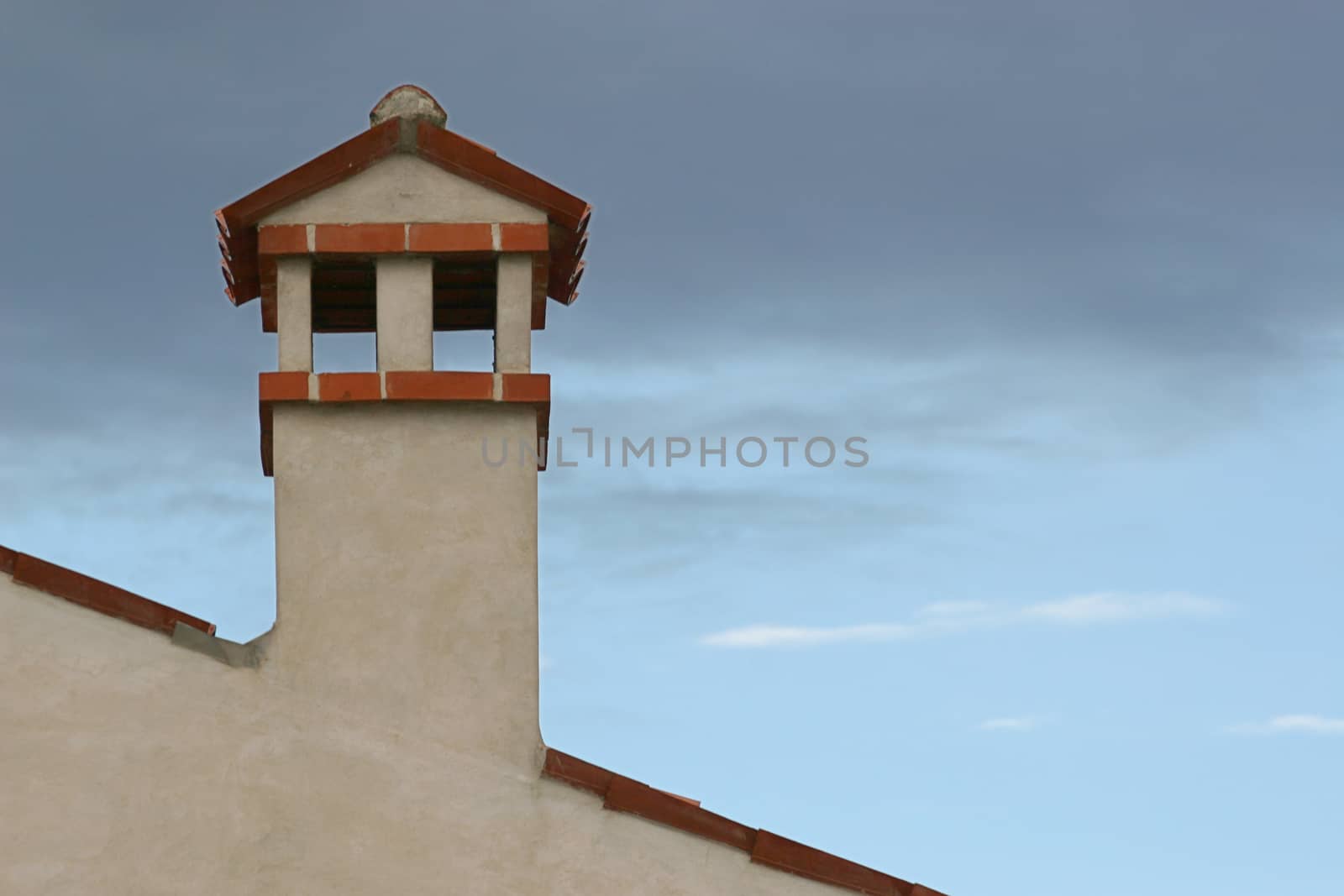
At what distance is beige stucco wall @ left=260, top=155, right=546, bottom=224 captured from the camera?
9.66 m

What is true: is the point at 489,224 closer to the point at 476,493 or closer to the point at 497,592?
the point at 476,493

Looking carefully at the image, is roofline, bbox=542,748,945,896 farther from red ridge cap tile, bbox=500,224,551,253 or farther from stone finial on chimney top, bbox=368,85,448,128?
stone finial on chimney top, bbox=368,85,448,128

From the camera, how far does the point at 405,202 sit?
970 cm

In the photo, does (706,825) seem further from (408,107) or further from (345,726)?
(408,107)

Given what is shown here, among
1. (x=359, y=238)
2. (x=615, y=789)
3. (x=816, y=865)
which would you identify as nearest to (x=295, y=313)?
(x=359, y=238)

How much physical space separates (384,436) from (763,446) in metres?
3.20

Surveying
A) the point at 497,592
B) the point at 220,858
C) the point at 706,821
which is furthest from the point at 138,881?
the point at 706,821

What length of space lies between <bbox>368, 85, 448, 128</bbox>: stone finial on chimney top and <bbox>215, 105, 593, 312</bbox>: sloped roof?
0.07 meters

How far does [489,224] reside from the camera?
9641mm

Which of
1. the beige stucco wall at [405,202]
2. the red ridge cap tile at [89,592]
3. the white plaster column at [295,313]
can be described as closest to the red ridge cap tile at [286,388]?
the white plaster column at [295,313]

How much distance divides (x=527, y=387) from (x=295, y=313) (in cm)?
156

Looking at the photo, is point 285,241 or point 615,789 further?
point 285,241

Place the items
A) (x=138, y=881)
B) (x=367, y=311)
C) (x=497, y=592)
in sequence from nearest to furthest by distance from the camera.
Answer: (x=138, y=881)
(x=497, y=592)
(x=367, y=311)

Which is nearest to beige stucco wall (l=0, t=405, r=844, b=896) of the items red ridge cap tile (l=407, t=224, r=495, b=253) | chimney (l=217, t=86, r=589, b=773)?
chimney (l=217, t=86, r=589, b=773)
